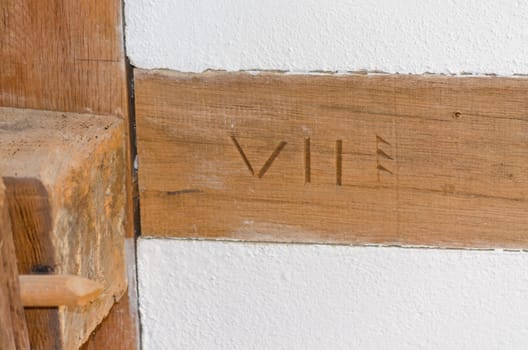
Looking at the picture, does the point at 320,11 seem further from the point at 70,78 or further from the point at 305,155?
the point at 70,78

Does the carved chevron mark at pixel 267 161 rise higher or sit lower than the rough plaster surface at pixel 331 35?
lower

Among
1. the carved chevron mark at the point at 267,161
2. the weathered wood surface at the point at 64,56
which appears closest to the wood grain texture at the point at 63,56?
the weathered wood surface at the point at 64,56

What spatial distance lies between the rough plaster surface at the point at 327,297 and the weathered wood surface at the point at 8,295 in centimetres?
27

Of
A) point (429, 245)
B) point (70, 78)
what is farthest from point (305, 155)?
point (70, 78)

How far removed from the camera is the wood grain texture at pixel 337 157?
89cm

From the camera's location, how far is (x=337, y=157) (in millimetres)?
908

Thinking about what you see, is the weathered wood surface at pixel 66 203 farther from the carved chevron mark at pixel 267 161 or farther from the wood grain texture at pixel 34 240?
the carved chevron mark at pixel 267 161

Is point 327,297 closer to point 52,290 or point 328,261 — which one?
point 328,261

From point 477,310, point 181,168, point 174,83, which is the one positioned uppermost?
point 174,83

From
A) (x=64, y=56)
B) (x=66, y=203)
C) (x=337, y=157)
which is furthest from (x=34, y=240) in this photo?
(x=337, y=157)

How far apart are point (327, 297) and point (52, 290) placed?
405 millimetres

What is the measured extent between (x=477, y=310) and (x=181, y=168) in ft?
1.50

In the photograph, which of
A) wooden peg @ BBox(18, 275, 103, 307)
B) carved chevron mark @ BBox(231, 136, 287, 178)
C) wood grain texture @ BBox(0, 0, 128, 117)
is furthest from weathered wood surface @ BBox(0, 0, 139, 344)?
wooden peg @ BBox(18, 275, 103, 307)

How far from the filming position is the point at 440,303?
0.95 meters
